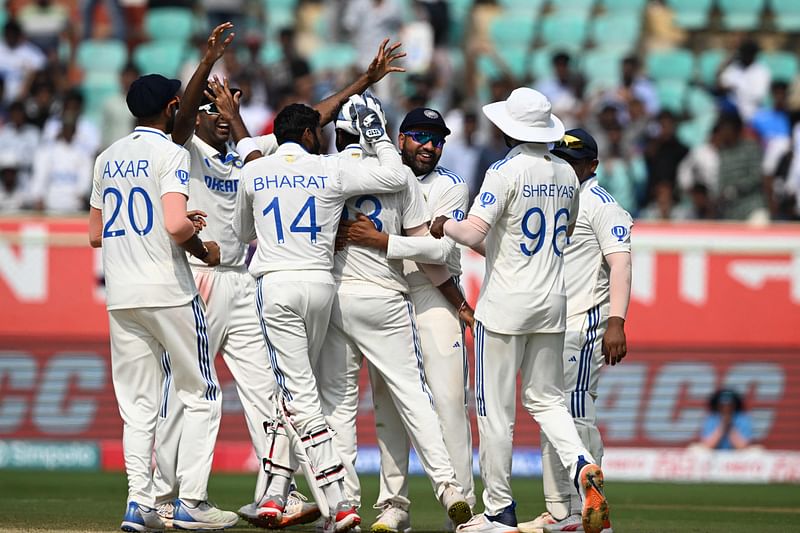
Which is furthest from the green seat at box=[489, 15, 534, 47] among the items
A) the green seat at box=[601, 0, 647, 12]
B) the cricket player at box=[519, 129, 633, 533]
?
the cricket player at box=[519, 129, 633, 533]

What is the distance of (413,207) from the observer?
8.61 metres

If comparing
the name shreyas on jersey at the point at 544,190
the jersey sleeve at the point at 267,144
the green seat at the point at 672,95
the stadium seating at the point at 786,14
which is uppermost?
the stadium seating at the point at 786,14

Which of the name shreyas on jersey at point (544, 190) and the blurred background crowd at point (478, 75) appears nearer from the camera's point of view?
the name shreyas on jersey at point (544, 190)

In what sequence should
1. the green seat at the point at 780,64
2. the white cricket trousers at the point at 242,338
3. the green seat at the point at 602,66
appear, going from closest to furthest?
the white cricket trousers at the point at 242,338
the green seat at the point at 602,66
the green seat at the point at 780,64

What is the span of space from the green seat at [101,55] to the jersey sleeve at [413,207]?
38.2ft

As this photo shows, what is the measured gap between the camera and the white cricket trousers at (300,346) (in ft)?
26.6

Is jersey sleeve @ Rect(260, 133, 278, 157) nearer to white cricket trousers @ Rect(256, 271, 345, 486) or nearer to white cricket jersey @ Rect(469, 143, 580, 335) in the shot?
white cricket trousers @ Rect(256, 271, 345, 486)

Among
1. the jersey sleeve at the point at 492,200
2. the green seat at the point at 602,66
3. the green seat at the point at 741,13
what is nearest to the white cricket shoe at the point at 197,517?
the jersey sleeve at the point at 492,200

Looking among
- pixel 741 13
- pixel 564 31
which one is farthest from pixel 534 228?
pixel 741 13

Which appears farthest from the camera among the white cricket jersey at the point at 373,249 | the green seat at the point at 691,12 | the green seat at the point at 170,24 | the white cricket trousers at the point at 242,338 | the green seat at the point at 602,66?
the green seat at the point at 691,12

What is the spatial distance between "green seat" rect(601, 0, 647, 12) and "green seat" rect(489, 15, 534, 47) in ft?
3.95

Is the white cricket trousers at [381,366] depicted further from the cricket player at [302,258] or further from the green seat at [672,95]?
the green seat at [672,95]

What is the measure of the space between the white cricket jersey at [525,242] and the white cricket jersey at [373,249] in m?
0.58

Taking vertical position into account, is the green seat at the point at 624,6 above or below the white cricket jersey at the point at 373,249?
above
